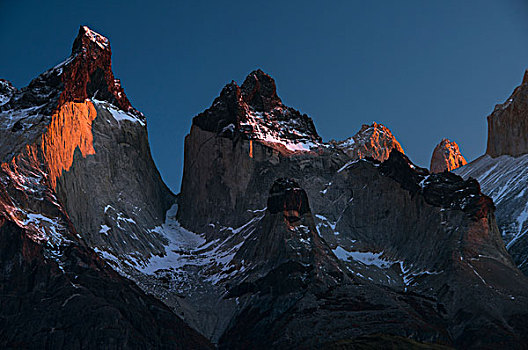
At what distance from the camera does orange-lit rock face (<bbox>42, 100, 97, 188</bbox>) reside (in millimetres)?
144163

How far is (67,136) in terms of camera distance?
15325 centimetres

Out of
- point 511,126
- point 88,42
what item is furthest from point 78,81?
point 511,126

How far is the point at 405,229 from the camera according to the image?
504ft

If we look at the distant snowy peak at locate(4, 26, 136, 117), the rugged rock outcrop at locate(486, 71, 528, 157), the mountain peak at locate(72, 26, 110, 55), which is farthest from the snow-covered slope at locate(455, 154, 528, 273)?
the mountain peak at locate(72, 26, 110, 55)

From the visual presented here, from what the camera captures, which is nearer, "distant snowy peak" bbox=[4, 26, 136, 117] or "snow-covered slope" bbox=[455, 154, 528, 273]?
"snow-covered slope" bbox=[455, 154, 528, 273]

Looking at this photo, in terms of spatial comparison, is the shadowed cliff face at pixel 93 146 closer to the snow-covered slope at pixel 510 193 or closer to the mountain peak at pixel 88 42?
the mountain peak at pixel 88 42

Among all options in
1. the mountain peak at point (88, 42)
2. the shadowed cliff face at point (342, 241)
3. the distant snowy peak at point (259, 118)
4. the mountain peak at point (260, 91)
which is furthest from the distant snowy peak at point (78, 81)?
the mountain peak at point (260, 91)

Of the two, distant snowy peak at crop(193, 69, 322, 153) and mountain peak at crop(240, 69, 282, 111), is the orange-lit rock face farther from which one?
mountain peak at crop(240, 69, 282, 111)

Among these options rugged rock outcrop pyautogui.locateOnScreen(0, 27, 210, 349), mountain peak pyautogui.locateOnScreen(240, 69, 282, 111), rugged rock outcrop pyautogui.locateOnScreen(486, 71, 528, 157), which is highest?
mountain peak pyautogui.locateOnScreen(240, 69, 282, 111)

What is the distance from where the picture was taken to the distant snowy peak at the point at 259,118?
582ft

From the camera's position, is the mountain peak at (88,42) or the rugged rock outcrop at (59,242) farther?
the mountain peak at (88,42)

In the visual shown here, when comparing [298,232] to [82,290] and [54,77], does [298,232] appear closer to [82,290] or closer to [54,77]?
→ [82,290]

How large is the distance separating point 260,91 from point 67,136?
4846 cm

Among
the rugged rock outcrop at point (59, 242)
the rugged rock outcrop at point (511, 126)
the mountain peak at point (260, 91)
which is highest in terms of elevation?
the mountain peak at point (260, 91)
